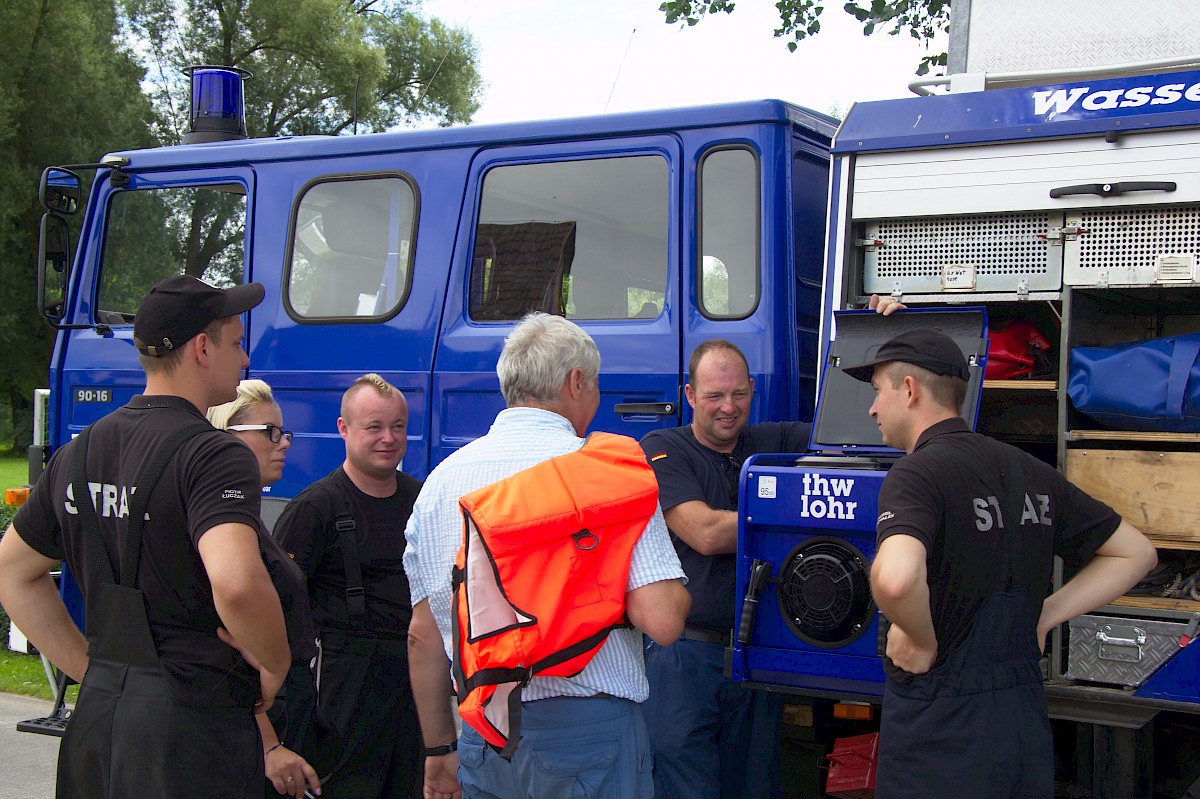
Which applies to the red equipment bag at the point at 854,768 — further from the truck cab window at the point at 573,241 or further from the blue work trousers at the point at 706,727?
the truck cab window at the point at 573,241

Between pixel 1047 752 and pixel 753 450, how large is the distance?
1.43m

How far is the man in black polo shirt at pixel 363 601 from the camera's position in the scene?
11.2 ft

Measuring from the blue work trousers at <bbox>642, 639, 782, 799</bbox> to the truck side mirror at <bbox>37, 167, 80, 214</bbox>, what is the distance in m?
3.52

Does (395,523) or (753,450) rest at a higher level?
(753,450)

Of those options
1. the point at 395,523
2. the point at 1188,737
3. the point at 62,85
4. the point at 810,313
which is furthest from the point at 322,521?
the point at 62,85

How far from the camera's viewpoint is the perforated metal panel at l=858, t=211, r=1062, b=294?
11.2 ft

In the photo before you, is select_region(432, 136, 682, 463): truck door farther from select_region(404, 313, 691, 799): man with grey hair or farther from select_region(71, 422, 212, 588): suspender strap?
select_region(71, 422, 212, 588): suspender strap

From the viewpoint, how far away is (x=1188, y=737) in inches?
136

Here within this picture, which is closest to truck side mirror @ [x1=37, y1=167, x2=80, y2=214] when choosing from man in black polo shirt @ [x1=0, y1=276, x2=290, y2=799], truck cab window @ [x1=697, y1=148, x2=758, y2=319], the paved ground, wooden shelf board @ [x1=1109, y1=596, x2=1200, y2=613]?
the paved ground

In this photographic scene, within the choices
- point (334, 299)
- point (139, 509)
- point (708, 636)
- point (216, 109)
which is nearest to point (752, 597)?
point (708, 636)

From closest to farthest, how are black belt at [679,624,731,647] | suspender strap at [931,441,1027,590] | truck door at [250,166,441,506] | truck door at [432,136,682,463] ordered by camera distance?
1. suspender strap at [931,441,1027,590]
2. black belt at [679,624,731,647]
3. truck door at [432,136,682,463]
4. truck door at [250,166,441,506]

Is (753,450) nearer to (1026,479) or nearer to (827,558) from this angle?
(827,558)

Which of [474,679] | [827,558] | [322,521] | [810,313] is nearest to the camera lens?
[474,679]

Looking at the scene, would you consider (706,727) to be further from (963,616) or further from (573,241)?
(573,241)
